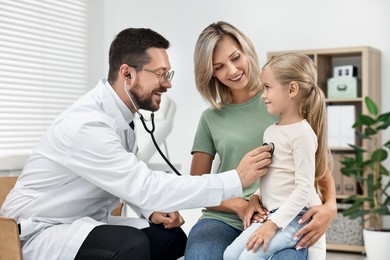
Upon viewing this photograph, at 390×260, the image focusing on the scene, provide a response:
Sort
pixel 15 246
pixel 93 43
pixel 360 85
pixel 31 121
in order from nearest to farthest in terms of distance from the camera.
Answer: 1. pixel 15 246
2. pixel 31 121
3. pixel 360 85
4. pixel 93 43

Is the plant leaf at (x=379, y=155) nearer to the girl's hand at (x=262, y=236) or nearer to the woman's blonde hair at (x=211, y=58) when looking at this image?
the woman's blonde hair at (x=211, y=58)

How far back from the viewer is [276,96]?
1.89 m

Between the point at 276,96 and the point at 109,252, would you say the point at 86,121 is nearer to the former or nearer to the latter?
the point at 109,252

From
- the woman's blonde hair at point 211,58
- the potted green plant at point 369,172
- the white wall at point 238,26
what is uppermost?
the white wall at point 238,26

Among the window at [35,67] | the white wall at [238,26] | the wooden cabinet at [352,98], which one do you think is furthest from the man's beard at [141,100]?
the white wall at [238,26]

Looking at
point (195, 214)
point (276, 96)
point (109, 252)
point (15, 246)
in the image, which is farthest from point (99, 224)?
point (195, 214)

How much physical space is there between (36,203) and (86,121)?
12.9 inches

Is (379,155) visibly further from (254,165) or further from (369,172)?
(254,165)

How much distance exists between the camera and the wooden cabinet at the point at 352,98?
15.1 feet

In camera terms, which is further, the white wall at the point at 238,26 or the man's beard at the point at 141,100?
the white wall at the point at 238,26

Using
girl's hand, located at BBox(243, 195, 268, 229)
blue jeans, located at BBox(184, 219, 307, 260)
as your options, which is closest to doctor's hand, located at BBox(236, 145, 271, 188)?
girl's hand, located at BBox(243, 195, 268, 229)

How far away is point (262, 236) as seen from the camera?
1.78 meters

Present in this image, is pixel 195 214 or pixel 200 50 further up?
pixel 200 50

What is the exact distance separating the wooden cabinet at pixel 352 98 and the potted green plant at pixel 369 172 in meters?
0.12
